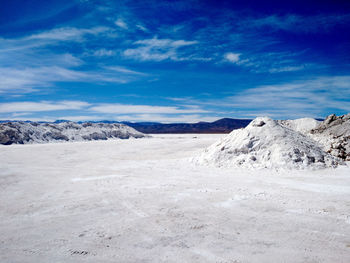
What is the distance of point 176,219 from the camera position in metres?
4.29

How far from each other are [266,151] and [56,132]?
1051 inches

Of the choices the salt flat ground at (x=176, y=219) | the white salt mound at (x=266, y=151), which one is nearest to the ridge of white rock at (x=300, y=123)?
the white salt mound at (x=266, y=151)

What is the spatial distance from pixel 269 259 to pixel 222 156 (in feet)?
24.8

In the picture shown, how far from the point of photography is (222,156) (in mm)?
10461

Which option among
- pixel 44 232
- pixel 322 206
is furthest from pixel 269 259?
pixel 44 232

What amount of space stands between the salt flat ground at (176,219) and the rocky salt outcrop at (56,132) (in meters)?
19.9

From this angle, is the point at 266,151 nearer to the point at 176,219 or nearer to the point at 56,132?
the point at 176,219

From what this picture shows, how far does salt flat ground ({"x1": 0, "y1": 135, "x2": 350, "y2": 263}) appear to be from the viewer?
314 cm

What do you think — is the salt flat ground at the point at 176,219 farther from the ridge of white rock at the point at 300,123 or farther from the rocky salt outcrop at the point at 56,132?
the rocky salt outcrop at the point at 56,132

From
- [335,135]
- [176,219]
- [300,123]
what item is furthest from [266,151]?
[300,123]

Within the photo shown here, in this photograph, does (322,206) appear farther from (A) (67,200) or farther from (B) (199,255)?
(A) (67,200)

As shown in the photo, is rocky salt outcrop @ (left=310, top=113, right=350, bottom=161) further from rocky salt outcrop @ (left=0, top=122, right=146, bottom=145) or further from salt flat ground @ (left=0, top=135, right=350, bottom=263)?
rocky salt outcrop @ (left=0, top=122, right=146, bottom=145)

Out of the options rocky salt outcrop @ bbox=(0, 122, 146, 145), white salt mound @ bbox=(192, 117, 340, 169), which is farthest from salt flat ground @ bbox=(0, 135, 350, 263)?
rocky salt outcrop @ bbox=(0, 122, 146, 145)

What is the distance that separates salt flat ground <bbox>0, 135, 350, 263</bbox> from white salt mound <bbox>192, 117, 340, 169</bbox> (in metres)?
1.64
